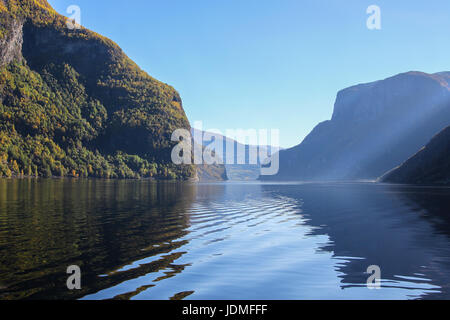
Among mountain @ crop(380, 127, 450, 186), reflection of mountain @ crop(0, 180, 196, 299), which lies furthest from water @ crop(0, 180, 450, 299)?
mountain @ crop(380, 127, 450, 186)

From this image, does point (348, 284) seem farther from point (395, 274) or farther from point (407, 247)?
point (407, 247)

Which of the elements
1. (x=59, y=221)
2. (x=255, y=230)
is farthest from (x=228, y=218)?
(x=59, y=221)

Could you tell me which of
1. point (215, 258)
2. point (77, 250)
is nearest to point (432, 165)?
point (215, 258)

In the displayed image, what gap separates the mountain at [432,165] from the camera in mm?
154125

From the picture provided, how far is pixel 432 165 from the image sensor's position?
16525 centimetres

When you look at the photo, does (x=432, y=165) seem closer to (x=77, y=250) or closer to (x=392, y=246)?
(x=392, y=246)

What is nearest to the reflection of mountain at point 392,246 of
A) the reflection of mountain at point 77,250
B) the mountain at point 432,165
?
the reflection of mountain at point 77,250

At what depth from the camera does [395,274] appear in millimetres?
16766

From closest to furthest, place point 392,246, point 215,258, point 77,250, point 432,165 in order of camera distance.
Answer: point 215,258 < point 77,250 < point 392,246 < point 432,165

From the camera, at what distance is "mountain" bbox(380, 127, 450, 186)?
506 ft

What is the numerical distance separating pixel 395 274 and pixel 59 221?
26972 mm

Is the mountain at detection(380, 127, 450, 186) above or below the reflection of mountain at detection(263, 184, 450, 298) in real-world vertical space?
above

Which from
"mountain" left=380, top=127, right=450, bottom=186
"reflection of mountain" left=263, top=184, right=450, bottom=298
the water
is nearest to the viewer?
the water

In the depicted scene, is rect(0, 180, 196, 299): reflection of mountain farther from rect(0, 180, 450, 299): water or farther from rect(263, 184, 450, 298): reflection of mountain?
rect(263, 184, 450, 298): reflection of mountain
